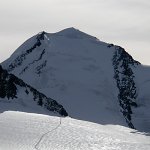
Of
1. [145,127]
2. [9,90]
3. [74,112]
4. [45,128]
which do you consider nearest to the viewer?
[45,128]

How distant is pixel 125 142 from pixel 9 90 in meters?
71.8

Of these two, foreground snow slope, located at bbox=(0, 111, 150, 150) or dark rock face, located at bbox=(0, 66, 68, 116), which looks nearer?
foreground snow slope, located at bbox=(0, 111, 150, 150)

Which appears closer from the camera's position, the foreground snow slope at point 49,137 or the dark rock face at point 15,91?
the foreground snow slope at point 49,137

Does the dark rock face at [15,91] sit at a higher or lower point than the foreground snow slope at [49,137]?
higher

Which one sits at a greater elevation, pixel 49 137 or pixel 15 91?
pixel 15 91

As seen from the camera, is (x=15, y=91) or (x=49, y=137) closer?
(x=49, y=137)

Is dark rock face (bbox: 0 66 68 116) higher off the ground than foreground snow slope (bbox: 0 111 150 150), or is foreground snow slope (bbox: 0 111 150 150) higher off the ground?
dark rock face (bbox: 0 66 68 116)

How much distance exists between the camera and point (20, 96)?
10669 cm

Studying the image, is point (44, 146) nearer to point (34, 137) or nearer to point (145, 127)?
point (34, 137)

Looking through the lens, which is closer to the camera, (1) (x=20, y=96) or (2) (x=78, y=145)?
(2) (x=78, y=145)

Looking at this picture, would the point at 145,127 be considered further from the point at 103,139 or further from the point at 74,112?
the point at 103,139

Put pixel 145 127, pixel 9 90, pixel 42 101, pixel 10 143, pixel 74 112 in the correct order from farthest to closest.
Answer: pixel 145 127
pixel 74 112
pixel 42 101
pixel 9 90
pixel 10 143

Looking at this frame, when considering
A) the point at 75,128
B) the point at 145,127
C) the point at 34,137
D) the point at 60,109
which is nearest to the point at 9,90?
the point at 60,109

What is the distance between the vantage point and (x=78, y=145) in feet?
91.6
